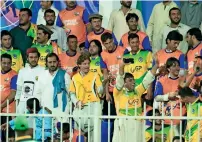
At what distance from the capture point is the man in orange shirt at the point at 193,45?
18.5 metres

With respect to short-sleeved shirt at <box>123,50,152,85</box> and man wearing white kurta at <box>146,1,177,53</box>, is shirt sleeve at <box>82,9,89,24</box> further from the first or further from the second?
short-sleeved shirt at <box>123,50,152,85</box>

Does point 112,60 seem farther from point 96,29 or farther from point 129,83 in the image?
point 129,83

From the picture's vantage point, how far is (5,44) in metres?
19.7

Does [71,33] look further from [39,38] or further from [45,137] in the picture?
[45,137]

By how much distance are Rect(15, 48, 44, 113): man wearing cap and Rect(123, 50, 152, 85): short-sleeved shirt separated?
1.51m

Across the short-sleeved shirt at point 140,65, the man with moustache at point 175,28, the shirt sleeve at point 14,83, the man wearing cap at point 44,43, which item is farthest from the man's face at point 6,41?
the man with moustache at point 175,28

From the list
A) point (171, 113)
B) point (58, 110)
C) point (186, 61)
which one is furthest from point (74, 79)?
point (171, 113)

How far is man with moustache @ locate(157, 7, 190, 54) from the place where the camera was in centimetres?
1934

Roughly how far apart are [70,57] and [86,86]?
1360 millimetres

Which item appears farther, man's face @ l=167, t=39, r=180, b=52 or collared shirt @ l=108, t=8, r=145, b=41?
collared shirt @ l=108, t=8, r=145, b=41

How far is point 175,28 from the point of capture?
63.9ft

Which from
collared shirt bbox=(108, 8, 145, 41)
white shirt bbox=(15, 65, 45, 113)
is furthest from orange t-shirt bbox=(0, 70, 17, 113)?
collared shirt bbox=(108, 8, 145, 41)

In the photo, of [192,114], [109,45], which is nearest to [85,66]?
[109,45]

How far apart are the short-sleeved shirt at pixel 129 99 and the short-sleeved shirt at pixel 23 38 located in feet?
9.29
